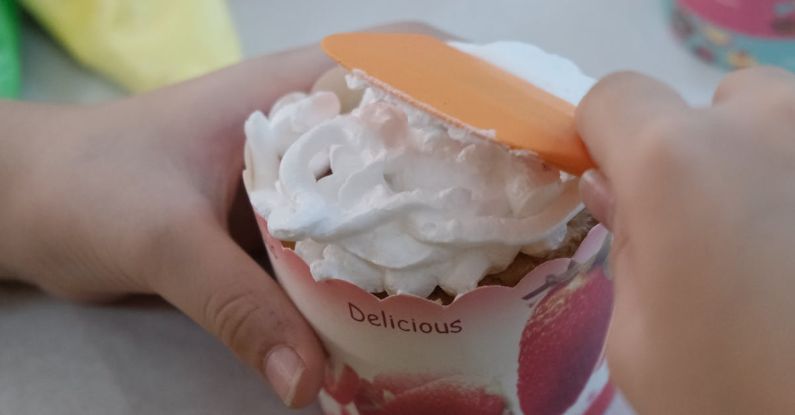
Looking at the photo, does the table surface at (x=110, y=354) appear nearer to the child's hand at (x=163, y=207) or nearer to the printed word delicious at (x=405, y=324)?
the child's hand at (x=163, y=207)

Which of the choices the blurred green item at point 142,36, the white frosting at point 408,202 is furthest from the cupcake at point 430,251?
the blurred green item at point 142,36

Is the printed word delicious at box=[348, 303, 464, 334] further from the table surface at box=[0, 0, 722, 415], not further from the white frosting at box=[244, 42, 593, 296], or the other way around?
the table surface at box=[0, 0, 722, 415]

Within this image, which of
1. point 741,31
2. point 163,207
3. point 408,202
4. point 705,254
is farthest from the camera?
point 741,31

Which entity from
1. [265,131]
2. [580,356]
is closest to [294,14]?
[265,131]

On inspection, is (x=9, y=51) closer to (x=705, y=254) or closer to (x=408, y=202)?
(x=408, y=202)

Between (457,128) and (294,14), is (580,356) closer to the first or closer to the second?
(457,128)

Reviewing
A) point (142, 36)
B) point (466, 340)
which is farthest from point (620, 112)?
point (142, 36)
